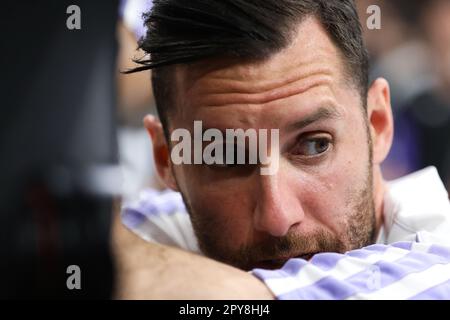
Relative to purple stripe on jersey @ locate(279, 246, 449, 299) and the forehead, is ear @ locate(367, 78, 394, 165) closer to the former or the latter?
the forehead

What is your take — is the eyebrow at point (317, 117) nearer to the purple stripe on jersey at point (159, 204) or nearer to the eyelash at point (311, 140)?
the eyelash at point (311, 140)

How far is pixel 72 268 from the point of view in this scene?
1.00m

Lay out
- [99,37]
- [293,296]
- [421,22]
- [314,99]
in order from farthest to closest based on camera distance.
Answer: [421,22] < [99,37] < [314,99] < [293,296]

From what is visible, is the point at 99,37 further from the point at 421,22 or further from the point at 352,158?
the point at 421,22

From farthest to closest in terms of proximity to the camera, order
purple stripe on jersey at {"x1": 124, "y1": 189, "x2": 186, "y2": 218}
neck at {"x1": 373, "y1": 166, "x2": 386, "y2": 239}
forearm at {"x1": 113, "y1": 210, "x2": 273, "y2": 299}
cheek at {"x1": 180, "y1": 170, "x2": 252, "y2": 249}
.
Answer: purple stripe on jersey at {"x1": 124, "y1": 189, "x2": 186, "y2": 218} < neck at {"x1": 373, "y1": 166, "x2": 386, "y2": 239} < cheek at {"x1": 180, "y1": 170, "x2": 252, "y2": 249} < forearm at {"x1": 113, "y1": 210, "x2": 273, "y2": 299}

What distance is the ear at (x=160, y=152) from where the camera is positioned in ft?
4.02

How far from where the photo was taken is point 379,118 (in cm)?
115

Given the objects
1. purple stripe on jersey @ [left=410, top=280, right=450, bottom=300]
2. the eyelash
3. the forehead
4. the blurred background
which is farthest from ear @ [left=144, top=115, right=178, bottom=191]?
purple stripe on jersey @ [left=410, top=280, right=450, bottom=300]

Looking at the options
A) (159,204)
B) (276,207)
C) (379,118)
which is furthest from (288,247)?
(159,204)

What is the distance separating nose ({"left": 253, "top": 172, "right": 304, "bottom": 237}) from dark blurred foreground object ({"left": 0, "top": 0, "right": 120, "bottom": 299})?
24 centimetres

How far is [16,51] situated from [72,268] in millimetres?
369

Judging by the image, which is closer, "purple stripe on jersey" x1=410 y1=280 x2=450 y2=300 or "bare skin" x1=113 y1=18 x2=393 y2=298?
"purple stripe on jersey" x1=410 y1=280 x2=450 y2=300

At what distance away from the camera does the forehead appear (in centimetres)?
97
